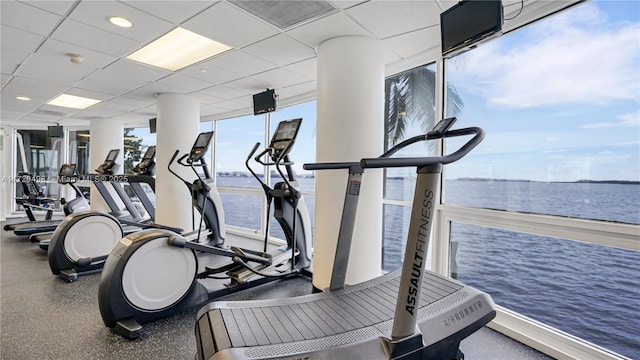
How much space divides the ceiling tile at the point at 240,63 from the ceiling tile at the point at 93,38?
3.01ft

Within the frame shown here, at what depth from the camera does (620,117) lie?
8.07ft

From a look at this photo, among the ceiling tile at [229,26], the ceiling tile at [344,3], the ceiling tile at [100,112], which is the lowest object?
the ceiling tile at [229,26]

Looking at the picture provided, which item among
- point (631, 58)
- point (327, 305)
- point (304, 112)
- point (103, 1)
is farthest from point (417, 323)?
point (304, 112)

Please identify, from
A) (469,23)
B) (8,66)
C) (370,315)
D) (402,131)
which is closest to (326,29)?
(469,23)

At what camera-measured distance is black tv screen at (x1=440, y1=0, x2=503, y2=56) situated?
7.21ft

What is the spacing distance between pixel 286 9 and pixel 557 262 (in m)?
3.50

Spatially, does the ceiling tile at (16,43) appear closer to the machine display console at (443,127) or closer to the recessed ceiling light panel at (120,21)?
the recessed ceiling light panel at (120,21)

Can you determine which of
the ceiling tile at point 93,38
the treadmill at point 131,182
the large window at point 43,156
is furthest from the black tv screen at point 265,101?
the large window at point 43,156

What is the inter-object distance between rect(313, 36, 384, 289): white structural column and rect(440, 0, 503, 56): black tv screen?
36.7 inches

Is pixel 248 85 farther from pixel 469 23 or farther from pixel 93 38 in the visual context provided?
pixel 469 23

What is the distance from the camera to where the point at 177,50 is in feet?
12.8

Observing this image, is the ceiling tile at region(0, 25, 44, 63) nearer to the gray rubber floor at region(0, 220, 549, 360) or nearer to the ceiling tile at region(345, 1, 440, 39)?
the gray rubber floor at region(0, 220, 549, 360)

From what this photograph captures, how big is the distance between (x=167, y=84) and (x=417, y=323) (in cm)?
504

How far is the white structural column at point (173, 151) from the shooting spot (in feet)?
18.7
